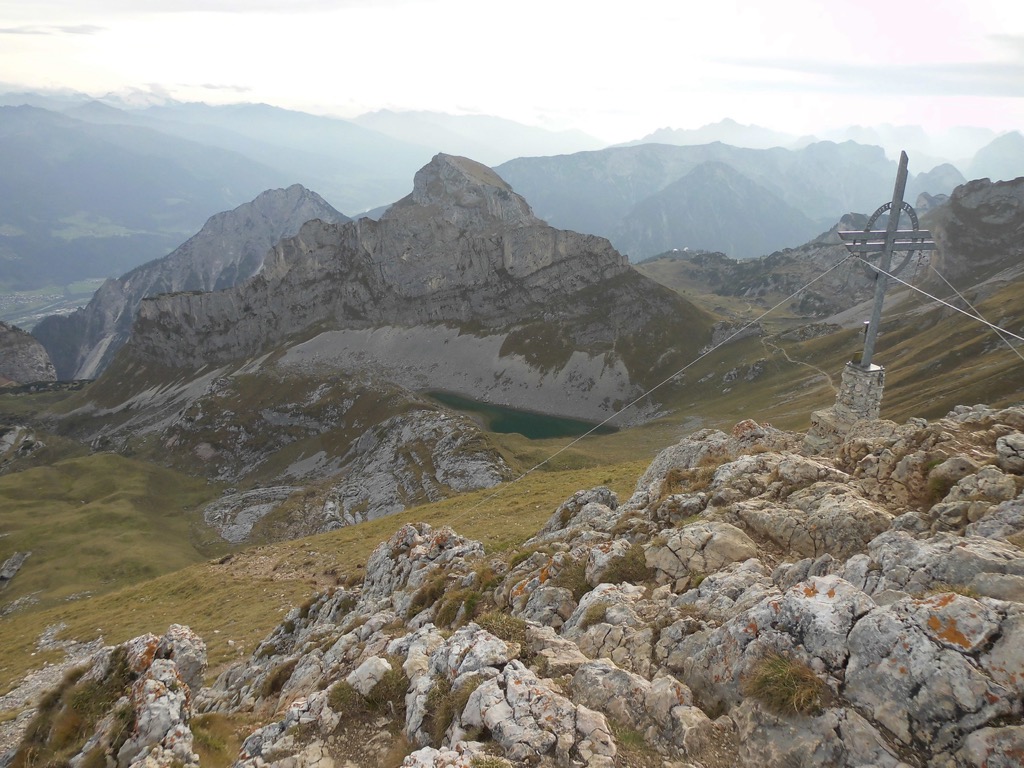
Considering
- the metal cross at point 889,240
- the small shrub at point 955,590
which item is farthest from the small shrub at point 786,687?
the metal cross at point 889,240

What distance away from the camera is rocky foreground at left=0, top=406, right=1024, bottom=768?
8938 millimetres

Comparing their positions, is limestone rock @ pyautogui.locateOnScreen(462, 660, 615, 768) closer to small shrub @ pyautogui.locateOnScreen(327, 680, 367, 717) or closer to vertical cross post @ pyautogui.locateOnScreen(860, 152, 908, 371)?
small shrub @ pyautogui.locateOnScreen(327, 680, 367, 717)

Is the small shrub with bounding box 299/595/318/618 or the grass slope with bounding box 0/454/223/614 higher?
the small shrub with bounding box 299/595/318/618

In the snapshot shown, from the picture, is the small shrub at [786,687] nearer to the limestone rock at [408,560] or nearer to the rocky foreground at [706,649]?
the rocky foreground at [706,649]

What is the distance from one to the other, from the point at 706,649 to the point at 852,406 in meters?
18.6

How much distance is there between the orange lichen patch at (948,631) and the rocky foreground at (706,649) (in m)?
0.05

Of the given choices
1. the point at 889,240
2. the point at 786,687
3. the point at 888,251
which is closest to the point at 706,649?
the point at 786,687

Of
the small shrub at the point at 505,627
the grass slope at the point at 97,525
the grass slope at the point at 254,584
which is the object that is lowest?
the grass slope at the point at 97,525

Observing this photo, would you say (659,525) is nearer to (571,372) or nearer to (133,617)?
(133,617)

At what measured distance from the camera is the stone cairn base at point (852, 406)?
2480 cm

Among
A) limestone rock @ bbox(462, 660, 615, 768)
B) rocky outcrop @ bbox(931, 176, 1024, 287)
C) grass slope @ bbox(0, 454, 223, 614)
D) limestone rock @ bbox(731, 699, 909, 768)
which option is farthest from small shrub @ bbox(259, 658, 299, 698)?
rocky outcrop @ bbox(931, 176, 1024, 287)

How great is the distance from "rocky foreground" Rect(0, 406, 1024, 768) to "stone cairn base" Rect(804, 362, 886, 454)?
9.08 ft

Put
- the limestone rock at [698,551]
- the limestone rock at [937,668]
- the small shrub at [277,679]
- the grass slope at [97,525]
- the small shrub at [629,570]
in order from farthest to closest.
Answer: the grass slope at [97,525], the small shrub at [277,679], the small shrub at [629,570], the limestone rock at [698,551], the limestone rock at [937,668]

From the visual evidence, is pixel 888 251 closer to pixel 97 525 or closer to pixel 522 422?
pixel 97 525
